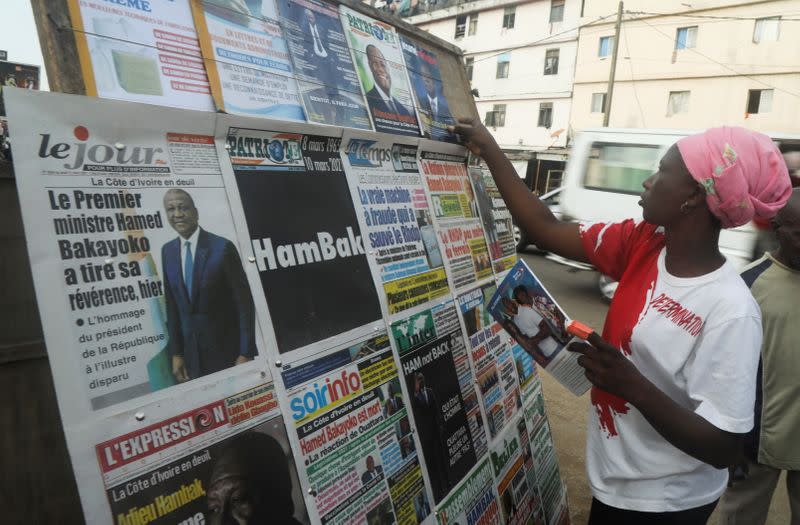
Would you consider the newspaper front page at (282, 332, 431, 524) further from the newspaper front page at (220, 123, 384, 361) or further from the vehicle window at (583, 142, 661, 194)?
the vehicle window at (583, 142, 661, 194)

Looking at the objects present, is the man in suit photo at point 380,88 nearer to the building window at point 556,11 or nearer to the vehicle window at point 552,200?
the vehicle window at point 552,200

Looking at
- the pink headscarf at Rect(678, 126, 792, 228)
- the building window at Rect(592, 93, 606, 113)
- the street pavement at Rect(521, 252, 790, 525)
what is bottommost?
the street pavement at Rect(521, 252, 790, 525)

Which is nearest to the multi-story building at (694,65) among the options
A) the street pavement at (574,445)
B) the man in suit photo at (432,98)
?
the street pavement at (574,445)

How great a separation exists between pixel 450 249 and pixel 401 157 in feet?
1.23

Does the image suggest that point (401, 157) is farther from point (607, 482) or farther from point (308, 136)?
point (607, 482)

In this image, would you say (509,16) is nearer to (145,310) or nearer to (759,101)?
(759,101)

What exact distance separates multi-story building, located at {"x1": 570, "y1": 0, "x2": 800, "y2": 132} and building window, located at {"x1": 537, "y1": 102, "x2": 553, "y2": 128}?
1.06 metres

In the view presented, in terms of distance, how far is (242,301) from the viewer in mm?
1015

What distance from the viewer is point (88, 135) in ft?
2.80

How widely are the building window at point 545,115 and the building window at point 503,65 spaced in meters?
2.53

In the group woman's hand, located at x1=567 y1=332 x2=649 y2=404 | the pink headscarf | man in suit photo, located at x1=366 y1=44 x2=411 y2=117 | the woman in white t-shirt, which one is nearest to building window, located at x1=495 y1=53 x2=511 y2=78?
man in suit photo, located at x1=366 y1=44 x2=411 y2=117

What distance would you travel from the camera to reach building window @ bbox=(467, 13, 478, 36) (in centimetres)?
2338

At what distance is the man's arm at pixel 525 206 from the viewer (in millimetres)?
1554

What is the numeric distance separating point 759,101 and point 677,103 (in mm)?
2507
